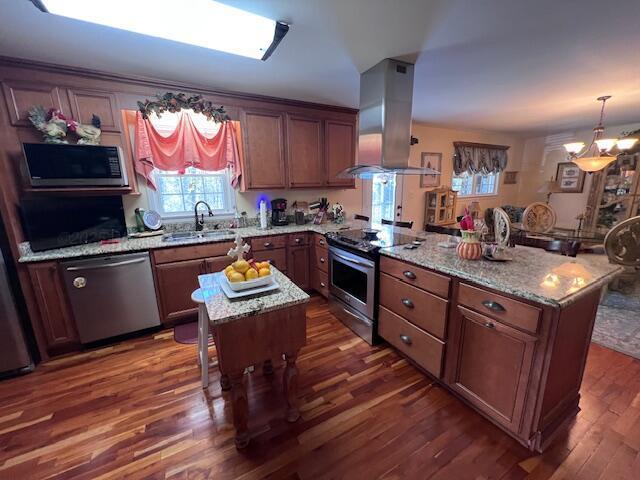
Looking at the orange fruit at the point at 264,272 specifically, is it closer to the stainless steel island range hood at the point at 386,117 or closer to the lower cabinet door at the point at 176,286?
the lower cabinet door at the point at 176,286

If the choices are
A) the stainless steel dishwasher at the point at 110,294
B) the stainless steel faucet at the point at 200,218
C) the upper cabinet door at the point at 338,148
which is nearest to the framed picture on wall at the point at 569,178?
the upper cabinet door at the point at 338,148

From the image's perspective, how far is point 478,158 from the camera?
5.50 m

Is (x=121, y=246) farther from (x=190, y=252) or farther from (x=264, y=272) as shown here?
(x=264, y=272)

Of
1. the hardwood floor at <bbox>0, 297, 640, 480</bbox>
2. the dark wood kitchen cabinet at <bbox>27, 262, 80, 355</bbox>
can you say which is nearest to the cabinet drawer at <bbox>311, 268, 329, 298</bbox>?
the hardwood floor at <bbox>0, 297, 640, 480</bbox>

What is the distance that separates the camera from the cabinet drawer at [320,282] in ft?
9.98

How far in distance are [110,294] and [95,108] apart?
169cm

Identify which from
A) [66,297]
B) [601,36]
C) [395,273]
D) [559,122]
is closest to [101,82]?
[66,297]

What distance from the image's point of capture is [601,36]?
1.78 m

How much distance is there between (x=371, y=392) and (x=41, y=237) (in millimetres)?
2932

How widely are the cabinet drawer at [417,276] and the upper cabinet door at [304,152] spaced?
1.74 meters

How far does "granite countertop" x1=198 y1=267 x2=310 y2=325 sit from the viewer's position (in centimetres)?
121

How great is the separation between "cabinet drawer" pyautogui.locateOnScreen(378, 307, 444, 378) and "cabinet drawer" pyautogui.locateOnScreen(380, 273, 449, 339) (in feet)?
0.17

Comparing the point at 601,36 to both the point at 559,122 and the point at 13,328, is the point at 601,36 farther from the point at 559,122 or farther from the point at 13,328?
the point at 13,328

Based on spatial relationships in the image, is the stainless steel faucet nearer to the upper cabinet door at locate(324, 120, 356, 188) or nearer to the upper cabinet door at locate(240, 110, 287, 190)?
the upper cabinet door at locate(240, 110, 287, 190)
